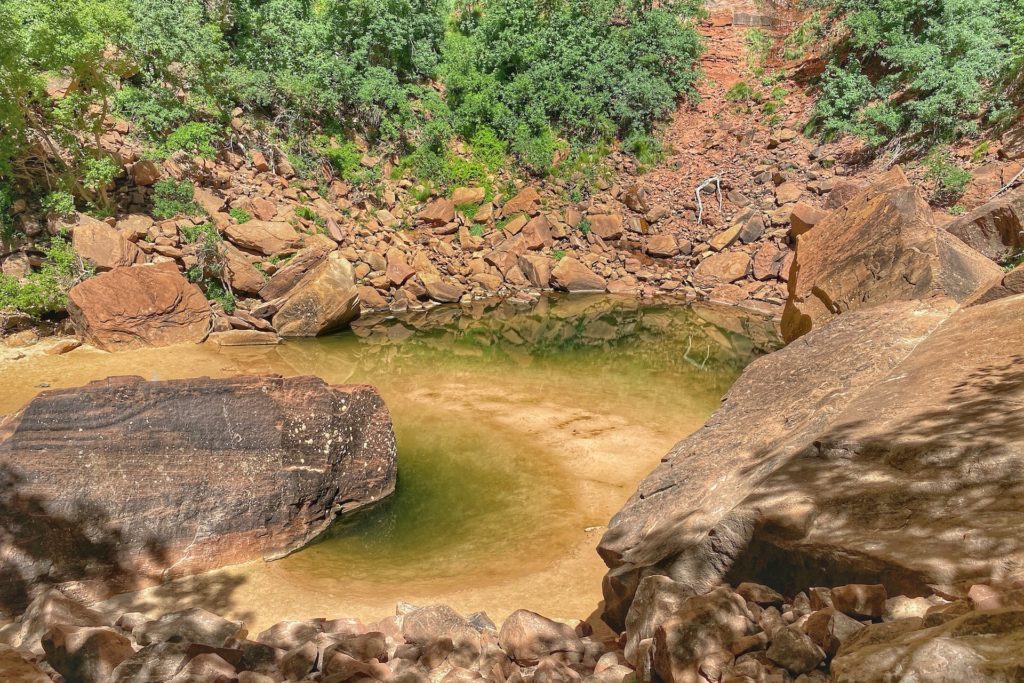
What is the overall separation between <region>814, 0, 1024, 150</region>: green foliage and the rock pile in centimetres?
1792

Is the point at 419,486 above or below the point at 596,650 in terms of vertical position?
below

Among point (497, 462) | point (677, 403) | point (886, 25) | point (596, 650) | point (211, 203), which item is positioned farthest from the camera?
point (886, 25)

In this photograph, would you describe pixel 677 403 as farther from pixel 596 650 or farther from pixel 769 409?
pixel 596 650

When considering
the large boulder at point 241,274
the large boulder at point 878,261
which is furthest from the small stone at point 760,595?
the large boulder at point 241,274

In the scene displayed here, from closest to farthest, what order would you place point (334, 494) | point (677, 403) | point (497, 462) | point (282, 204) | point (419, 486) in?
point (334, 494) < point (419, 486) < point (497, 462) < point (677, 403) < point (282, 204)

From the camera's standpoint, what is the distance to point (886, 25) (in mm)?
20172

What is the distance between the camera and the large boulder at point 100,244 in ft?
41.5

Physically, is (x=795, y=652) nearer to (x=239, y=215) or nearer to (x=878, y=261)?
(x=878, y=261)

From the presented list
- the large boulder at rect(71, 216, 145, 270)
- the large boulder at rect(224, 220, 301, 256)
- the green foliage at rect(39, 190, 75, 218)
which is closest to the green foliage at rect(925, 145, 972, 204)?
the large boulder at rect(224, 220, 301, 256)

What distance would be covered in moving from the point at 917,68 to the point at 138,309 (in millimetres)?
19928

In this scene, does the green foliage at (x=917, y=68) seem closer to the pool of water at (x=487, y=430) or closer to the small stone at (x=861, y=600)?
the pool of water at (x=487, y=430)

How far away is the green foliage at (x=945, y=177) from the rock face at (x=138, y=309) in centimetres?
1636

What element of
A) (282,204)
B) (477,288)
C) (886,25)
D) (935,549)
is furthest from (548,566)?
(886,25)

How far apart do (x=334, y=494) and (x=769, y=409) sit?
177 inches
